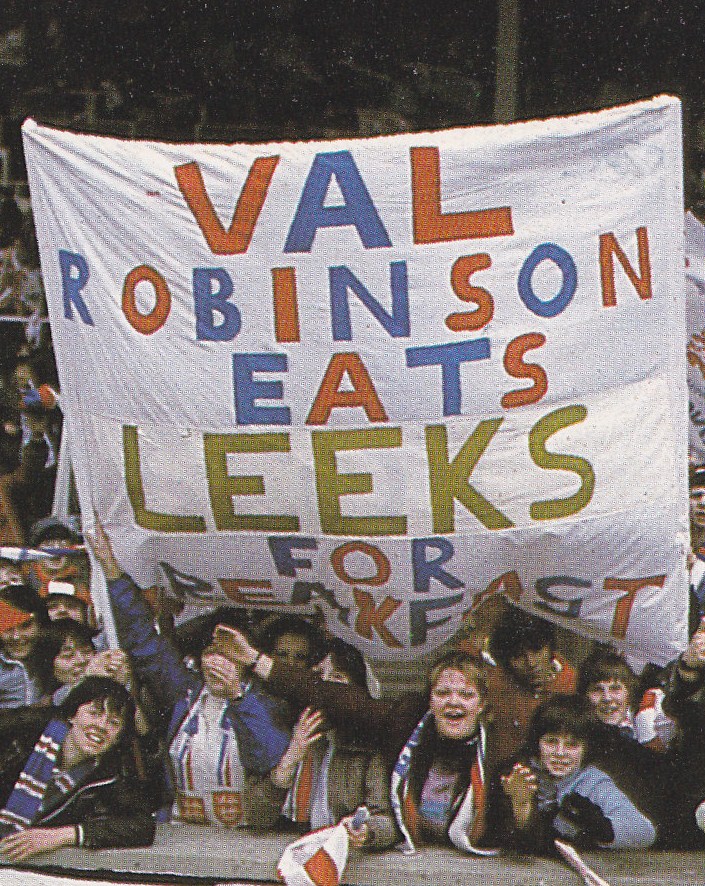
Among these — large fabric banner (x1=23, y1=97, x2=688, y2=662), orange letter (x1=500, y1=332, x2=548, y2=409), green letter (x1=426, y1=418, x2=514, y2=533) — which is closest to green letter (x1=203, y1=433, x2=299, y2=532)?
large fabric banner (x1=23, y1=97, x2=688, y2=662)

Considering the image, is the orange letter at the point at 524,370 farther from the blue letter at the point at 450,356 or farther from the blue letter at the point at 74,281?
the blue letter at the point at 74,281

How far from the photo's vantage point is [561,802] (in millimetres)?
5074

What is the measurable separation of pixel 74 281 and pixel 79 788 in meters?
1.48

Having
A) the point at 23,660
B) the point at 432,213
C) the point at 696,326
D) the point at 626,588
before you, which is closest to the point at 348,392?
the point at 432,213

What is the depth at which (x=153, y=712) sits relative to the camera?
5539 millimetres

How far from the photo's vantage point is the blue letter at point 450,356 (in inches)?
192

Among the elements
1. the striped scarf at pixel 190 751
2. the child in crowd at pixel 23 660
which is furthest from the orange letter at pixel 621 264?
the child in crowd at pixel 23 660

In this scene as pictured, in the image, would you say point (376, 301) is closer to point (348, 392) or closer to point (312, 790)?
point (348, 392)

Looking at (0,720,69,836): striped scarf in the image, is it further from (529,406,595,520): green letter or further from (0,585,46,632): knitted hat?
(529,406,595,520): green letter

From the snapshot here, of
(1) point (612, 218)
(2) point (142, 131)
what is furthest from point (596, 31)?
(1) point (612, 218)

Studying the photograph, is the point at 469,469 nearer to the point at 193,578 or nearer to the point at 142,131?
the point at 193,578

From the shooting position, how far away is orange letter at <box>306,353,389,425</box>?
4.90 metres

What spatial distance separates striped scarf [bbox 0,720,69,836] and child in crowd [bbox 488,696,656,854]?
1.28 meters

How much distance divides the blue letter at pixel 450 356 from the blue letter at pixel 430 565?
0.40 meters
